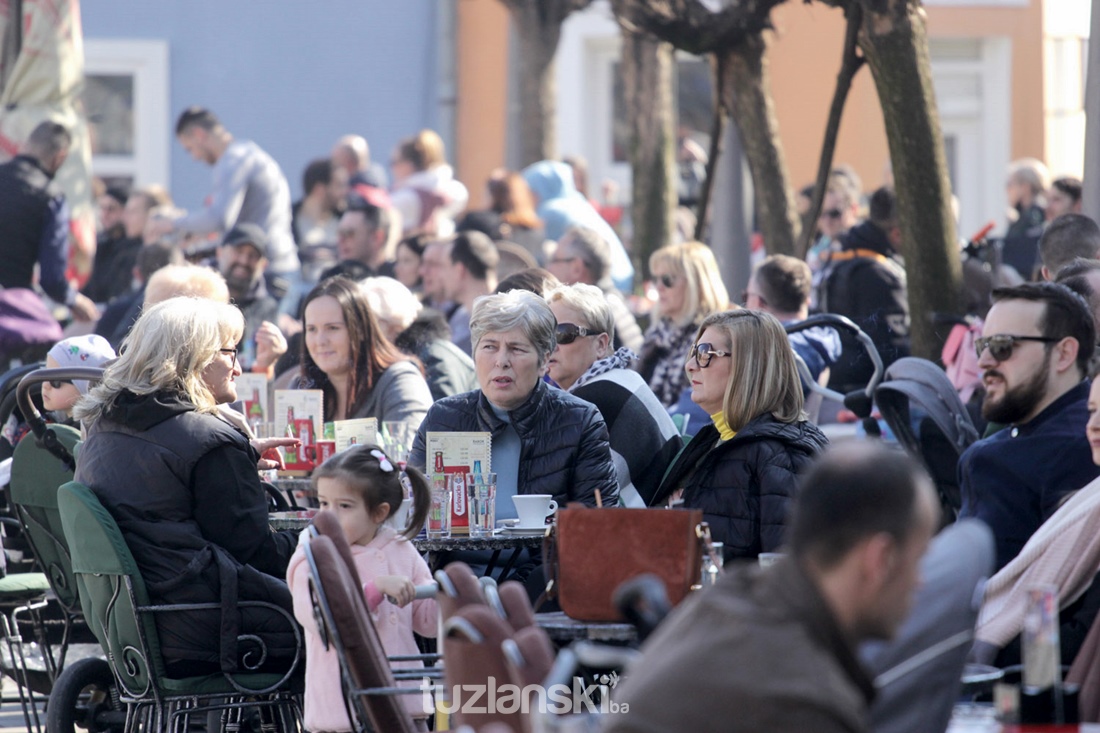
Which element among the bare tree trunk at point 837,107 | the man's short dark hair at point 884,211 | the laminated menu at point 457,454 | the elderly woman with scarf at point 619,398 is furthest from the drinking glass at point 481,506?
the man's short dark hair at point 884,211

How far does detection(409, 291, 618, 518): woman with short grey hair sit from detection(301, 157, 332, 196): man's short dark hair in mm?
8985

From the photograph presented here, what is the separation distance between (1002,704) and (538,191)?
10.6 m

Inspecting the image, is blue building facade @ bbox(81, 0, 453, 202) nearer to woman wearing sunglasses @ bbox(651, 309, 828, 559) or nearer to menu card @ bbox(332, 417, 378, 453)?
menu card @ bbox(332, 417, 378, 453)

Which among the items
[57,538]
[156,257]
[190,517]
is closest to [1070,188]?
[156,257]

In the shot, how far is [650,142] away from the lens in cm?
1391

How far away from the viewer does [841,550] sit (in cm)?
258

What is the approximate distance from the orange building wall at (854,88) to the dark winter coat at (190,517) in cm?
Answer: 1478

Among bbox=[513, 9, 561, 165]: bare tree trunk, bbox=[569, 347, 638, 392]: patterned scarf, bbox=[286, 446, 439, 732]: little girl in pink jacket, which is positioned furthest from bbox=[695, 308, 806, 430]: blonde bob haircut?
bbox=[513, 9, 561, 165]: bare tree trunk

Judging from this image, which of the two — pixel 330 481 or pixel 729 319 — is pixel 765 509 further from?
pixel 330 481

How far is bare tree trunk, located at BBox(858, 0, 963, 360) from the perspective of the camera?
8.09 metres

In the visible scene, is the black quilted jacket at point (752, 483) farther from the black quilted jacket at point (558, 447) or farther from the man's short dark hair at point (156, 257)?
the man's short dark hair at point (156, 257)

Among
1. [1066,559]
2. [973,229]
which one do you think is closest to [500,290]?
[1066,559]

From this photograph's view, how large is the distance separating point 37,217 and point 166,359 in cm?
575

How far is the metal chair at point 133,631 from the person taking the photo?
509cm
